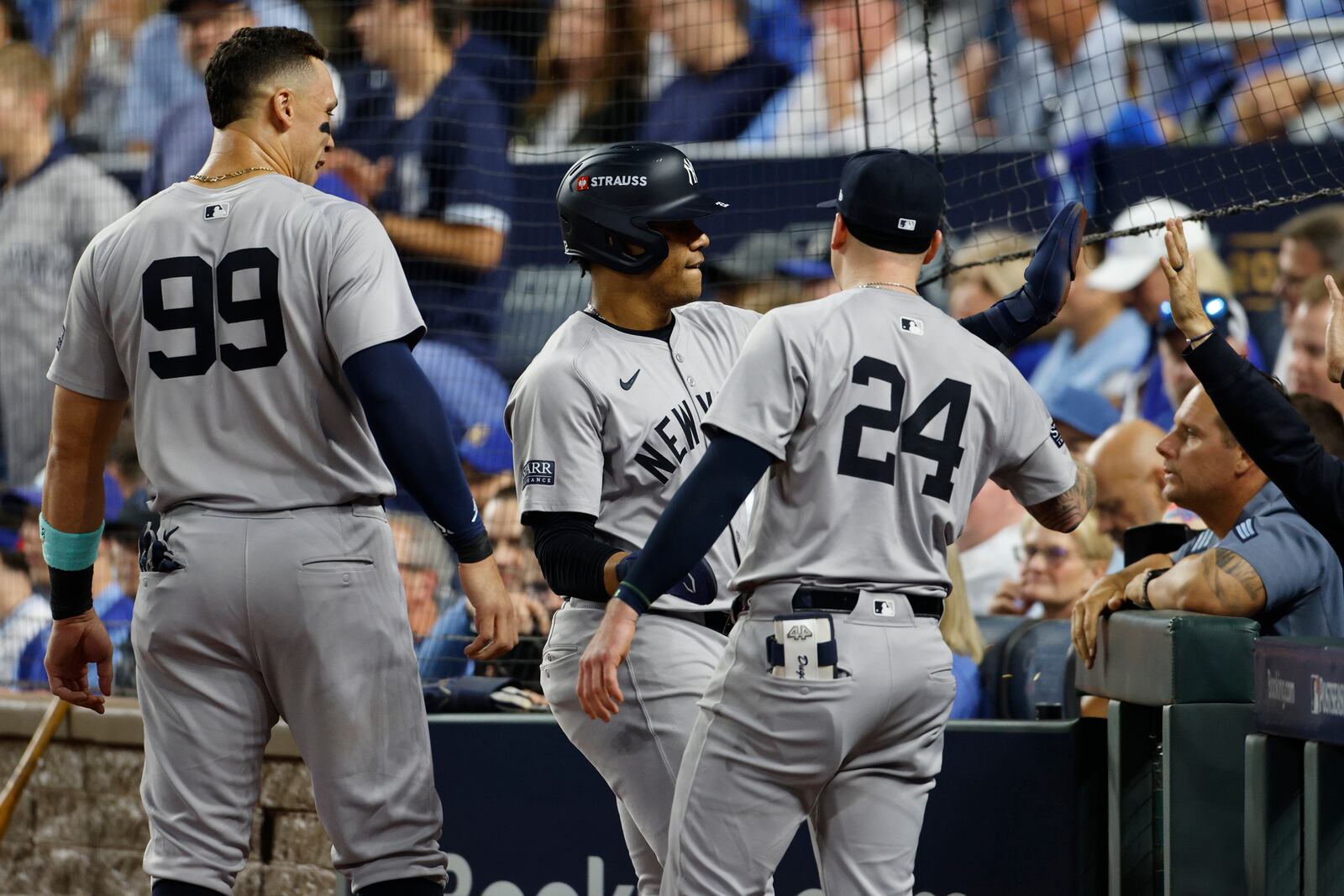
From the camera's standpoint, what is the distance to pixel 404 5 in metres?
7.00

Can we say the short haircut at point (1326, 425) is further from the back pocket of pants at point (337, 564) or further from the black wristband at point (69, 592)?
the black wristband at point (69, 592)

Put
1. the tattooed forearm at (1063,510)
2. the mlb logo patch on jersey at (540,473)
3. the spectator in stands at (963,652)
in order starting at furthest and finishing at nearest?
1. the spectator in stands at (963,652)
2. the mlb logo patch on jersey at (540,473)
3. the tattooed forearm at (1063,510)

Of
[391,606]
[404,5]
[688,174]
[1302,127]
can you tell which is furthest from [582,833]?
[404,5]

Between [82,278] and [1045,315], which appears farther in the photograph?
[1045,315]

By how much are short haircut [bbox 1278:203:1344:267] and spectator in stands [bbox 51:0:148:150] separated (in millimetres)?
5692

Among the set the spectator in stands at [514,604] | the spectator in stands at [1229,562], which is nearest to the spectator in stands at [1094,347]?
the spectator in stands at [514,604]

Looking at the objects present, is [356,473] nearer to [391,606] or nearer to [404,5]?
[391,606]

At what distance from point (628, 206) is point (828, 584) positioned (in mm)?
875

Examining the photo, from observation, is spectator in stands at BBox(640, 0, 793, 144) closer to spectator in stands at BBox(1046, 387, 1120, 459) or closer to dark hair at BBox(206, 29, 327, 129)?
spectator in stands at BBox(1046, 387, 1120, 459)

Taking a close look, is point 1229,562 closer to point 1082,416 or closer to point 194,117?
point 1082,416

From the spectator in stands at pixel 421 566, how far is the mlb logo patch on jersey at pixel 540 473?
8.45 feet

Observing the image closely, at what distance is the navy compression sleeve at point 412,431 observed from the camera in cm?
238

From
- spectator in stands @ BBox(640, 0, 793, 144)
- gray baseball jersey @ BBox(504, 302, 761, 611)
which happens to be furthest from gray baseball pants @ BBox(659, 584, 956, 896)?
spectator in stands @ BBox(640, 0, 793, 144)

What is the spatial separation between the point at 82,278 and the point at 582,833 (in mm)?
1833
